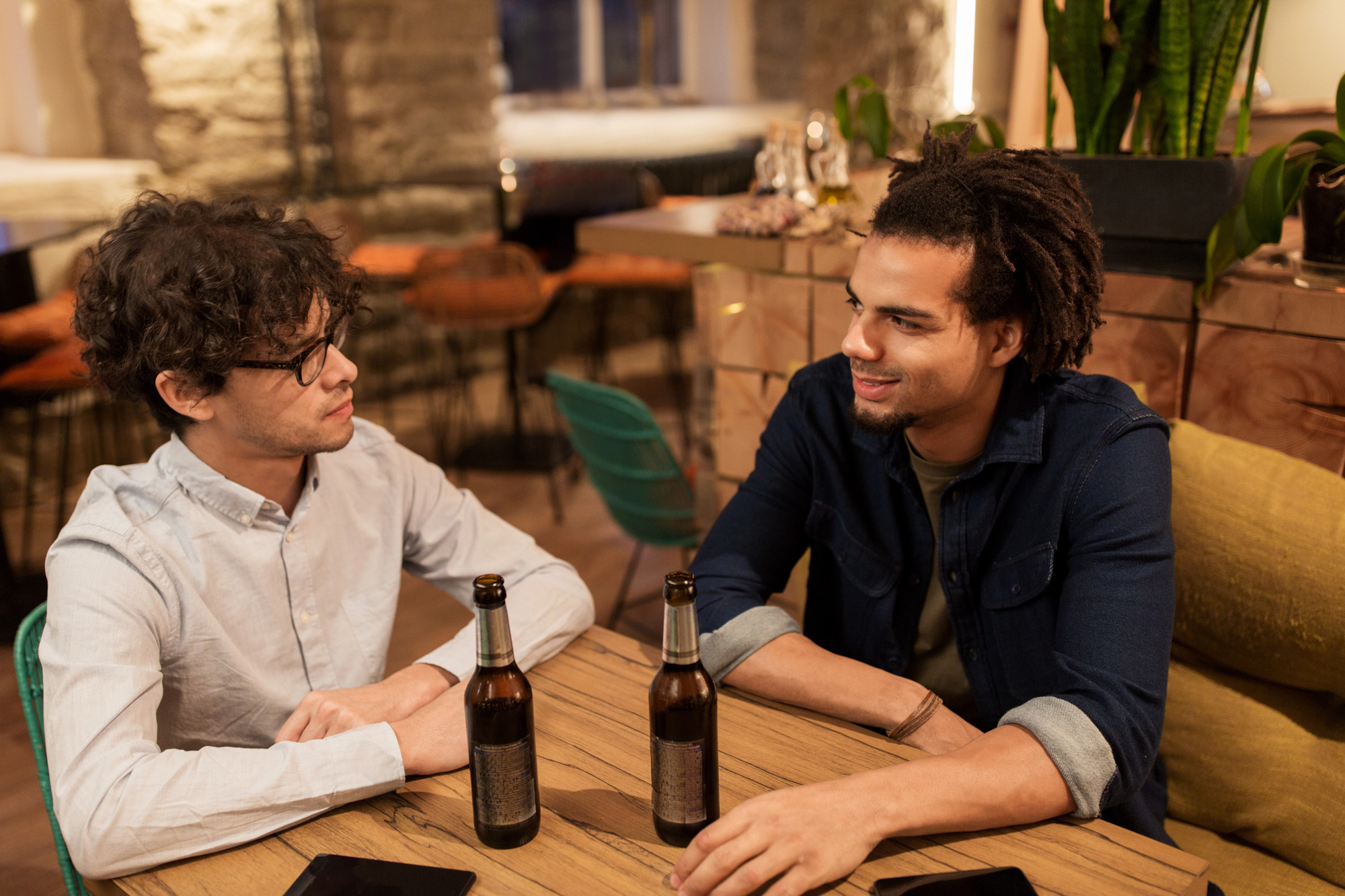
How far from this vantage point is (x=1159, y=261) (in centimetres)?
184

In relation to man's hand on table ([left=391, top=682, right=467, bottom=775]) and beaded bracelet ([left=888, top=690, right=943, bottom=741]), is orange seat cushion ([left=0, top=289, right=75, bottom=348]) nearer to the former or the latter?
man's hand on table ([left=391, top=682, right=467, bottom=775])

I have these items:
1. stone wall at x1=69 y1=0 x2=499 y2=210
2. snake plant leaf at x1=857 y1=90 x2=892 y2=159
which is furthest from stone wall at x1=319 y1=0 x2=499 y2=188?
snake plant leaf at x1=857 y1=90 x2=892 y2=159

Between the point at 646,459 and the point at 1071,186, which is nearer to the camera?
the point at 1071,186

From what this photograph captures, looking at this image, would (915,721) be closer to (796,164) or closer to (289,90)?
(796,164)

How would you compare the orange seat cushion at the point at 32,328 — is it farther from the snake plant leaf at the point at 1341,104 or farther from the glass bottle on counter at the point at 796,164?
the snake plant leaf at the point at 1341,104

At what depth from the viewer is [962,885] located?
0.97m

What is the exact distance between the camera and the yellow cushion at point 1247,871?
1394 millimetres

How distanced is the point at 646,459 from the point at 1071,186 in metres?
1.31

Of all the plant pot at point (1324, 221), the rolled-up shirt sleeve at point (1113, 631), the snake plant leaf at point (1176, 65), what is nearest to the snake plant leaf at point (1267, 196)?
the plant pot at point (1324, 221)

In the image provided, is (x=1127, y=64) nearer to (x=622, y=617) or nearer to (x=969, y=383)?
(x=969, y=383)

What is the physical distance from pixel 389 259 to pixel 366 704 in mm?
3289

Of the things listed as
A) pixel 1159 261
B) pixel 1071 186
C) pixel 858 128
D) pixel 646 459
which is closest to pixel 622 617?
pixel 646 459

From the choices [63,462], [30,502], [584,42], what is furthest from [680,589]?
[584,42]

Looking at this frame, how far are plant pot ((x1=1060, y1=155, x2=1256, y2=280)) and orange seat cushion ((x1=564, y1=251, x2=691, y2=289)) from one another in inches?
104
